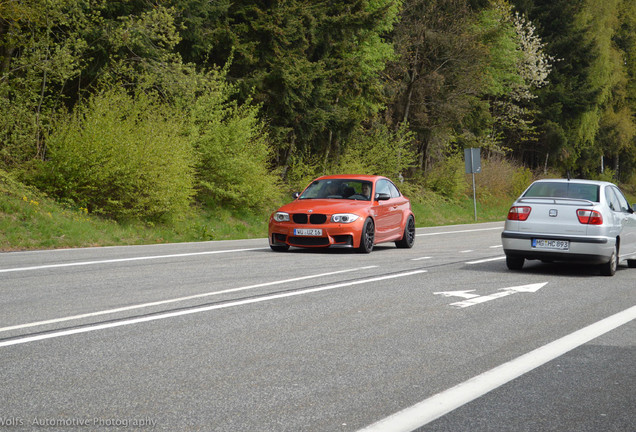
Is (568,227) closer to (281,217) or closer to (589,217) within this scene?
(589,217)

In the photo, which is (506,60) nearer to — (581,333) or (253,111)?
(253,111)

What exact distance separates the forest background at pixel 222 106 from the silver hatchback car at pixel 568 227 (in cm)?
948

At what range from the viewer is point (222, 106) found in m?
23.3

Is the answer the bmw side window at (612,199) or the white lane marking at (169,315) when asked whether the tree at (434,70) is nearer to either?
the bmw side window at (612,199)

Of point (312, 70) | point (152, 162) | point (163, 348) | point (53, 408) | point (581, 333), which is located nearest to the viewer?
point (53, 408)

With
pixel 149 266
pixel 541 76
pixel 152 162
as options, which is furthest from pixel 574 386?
pixel 541 76

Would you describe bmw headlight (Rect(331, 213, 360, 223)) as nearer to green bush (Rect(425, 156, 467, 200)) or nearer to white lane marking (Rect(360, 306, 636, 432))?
white lane marking (Rect(360, 306, 636, 432))

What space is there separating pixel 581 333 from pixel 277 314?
2934 millimetres

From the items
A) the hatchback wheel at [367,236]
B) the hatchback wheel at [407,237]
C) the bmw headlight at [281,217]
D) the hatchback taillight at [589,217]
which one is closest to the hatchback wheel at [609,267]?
the hatchback taillight at [589,217]

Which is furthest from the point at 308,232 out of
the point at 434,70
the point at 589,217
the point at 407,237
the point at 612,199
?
the point at 434,70

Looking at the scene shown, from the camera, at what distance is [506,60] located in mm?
45719

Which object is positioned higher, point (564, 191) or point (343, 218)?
point (564, 191)

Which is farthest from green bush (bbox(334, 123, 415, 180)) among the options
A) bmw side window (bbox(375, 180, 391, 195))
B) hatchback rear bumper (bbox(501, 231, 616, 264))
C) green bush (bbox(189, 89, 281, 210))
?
hatchback rear bumper (bbox(501, 231, 616, 264))

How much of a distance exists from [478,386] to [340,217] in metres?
10.1
